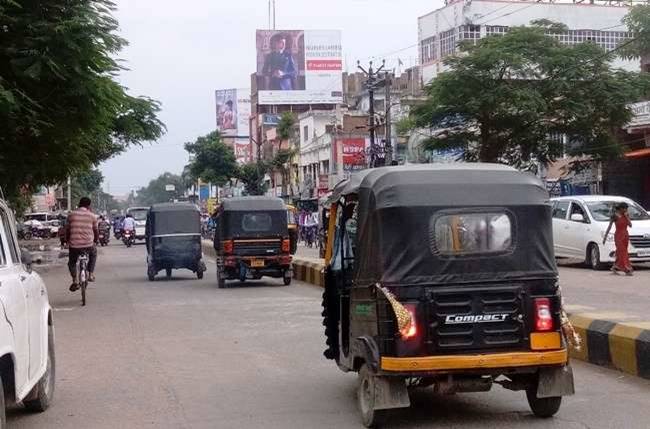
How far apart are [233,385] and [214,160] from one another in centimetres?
7006

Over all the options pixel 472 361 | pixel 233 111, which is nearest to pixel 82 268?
pixel 472 361

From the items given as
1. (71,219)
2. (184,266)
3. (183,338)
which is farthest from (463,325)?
(184,266)

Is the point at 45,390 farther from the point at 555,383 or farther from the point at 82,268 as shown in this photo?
the point at 82,268

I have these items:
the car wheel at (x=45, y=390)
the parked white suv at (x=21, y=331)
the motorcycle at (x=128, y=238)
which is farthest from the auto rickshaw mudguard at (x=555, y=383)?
the motorcycle at (x=128, y=238)

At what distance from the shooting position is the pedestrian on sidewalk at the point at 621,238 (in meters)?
20.0

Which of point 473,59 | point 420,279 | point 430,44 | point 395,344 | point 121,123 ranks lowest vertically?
point 395,344

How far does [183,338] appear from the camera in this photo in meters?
12.8

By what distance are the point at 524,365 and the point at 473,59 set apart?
86.7 feet

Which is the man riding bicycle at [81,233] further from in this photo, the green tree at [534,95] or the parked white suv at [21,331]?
the green tree at [534,95]

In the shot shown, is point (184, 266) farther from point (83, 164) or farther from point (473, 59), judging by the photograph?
point (473, 59)

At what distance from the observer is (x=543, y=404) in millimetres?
7242

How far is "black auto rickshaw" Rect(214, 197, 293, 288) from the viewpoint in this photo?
21406mm

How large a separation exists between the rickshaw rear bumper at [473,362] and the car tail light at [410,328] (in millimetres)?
167

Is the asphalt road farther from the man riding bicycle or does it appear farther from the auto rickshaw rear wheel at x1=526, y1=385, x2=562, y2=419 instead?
the man riding bicycle
